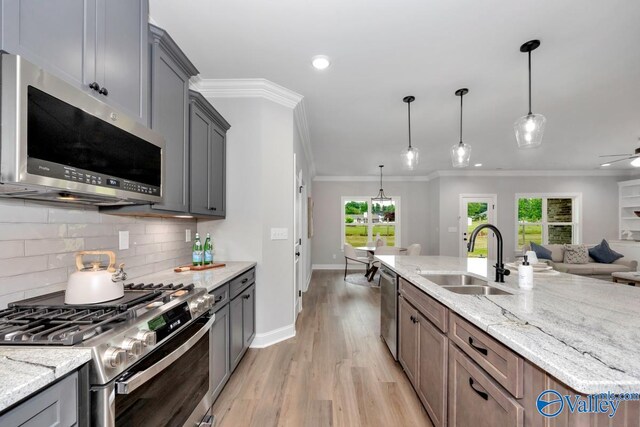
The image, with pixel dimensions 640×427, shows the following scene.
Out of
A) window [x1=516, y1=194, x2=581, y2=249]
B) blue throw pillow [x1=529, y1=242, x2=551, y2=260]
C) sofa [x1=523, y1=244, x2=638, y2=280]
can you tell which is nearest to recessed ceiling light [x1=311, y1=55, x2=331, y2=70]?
sofa [x1=523, y1=244, x2=638, y2=280]

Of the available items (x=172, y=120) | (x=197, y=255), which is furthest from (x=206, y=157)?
(x=197, y=255)

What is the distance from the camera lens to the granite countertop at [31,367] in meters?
0.65

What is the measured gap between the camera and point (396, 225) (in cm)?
790

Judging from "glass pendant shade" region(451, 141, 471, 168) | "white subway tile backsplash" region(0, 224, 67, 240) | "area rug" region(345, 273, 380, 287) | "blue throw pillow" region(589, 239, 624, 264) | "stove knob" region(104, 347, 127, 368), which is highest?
"glass pendant shade" region(451, 141, 471, 168)

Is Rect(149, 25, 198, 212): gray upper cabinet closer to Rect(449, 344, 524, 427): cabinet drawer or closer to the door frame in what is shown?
Rect(449, 344, 524, 427): cabinet drawer

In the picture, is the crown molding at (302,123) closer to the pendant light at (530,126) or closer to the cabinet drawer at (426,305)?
the pendant light at (530,126)

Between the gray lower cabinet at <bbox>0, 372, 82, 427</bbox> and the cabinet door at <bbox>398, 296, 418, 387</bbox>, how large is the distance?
1.78m

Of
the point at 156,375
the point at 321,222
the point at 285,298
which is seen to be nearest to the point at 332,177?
the point at 321,222

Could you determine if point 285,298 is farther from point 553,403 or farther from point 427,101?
point 427,101

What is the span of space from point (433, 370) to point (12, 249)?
2185mm

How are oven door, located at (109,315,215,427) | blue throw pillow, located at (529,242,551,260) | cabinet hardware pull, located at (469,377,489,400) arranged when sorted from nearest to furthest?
oven door, located at (109,315,215,427) → cabinet hardware pull, located at (469,377,489,400) → blue throw pillow, located at (529,242,551,260)

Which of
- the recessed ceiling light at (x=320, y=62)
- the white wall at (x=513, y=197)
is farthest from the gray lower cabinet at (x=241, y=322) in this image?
the white wall at (x=513, y=197)

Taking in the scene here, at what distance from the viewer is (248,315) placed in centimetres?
258

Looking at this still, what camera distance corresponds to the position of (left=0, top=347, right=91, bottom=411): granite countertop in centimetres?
65
